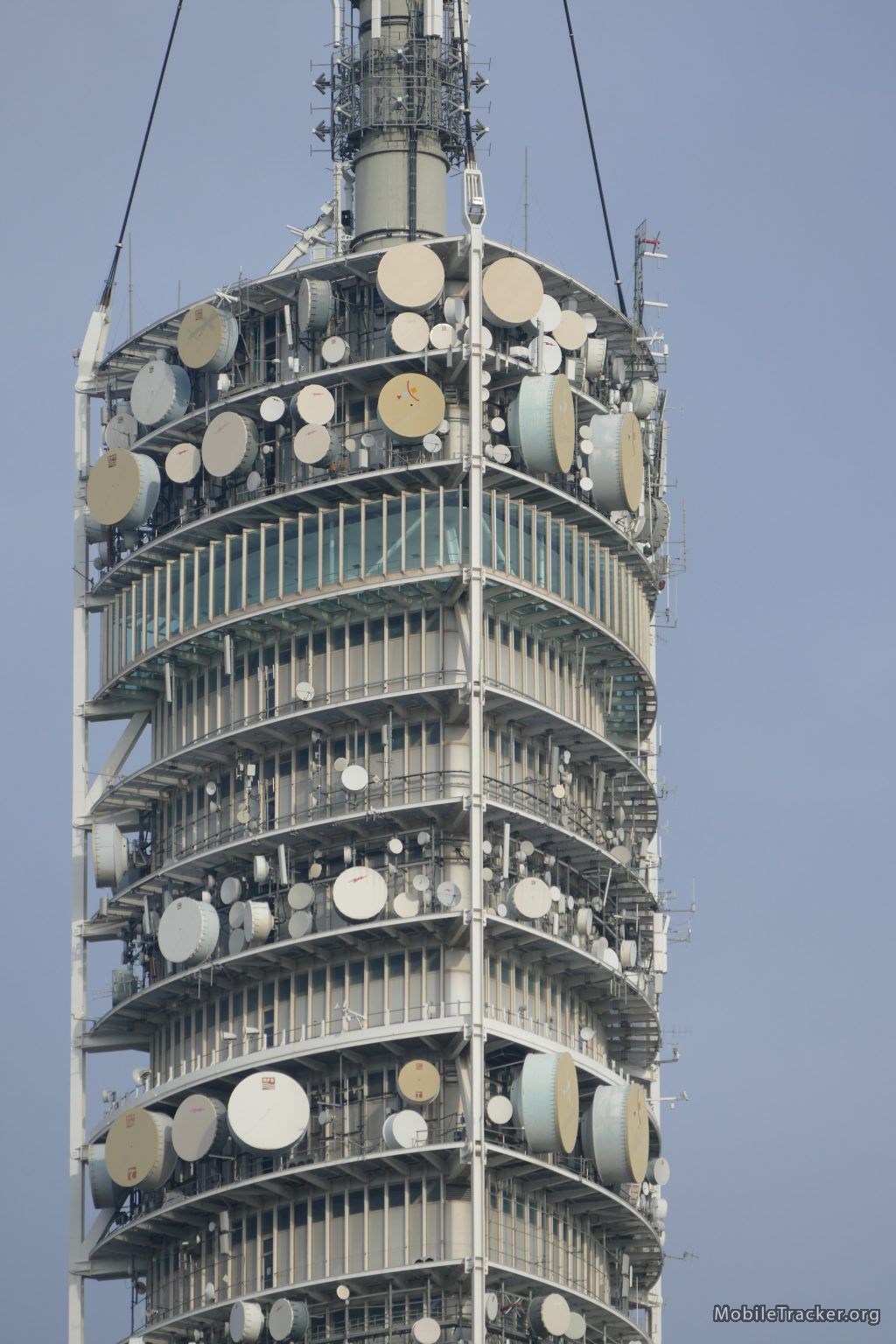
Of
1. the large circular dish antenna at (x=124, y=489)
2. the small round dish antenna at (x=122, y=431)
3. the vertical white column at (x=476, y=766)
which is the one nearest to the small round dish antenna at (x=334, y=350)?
the vertical white column at (x=476, y=766)

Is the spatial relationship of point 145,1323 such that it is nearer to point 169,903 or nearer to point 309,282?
point 169,903

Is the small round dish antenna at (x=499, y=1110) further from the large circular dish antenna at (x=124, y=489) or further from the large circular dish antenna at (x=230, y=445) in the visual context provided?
the large circular dish antenna at (x=124, y=489)

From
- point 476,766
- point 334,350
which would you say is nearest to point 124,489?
point 334,350

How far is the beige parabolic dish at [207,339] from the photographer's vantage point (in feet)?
397

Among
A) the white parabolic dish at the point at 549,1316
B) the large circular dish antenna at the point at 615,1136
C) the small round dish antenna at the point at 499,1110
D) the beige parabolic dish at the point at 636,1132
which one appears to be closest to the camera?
the white parabolic dish at the point at 549,1316

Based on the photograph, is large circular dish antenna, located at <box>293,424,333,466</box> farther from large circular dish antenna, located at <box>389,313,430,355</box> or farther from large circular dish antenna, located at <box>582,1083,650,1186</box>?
large circular dish antenna, located at <box>582,1083,650,1186</box>

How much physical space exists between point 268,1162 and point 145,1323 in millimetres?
8274

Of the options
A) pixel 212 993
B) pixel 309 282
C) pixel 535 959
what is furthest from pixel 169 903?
pixel 309 282

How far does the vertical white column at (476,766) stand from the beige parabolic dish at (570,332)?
3653mm

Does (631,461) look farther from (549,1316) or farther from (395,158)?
(549,1316)

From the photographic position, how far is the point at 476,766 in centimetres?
11362

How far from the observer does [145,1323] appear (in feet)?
382

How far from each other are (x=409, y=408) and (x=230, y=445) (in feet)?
22.1

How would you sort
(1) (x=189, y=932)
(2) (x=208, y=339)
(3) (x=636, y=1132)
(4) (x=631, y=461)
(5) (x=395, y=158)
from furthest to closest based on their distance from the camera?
(5) (x=395, y=158) < (2) (x=208, y=339) < (4) (x=631, y=461) < (1) (x=189, y=932) < (3) (x=636, y=1132)
